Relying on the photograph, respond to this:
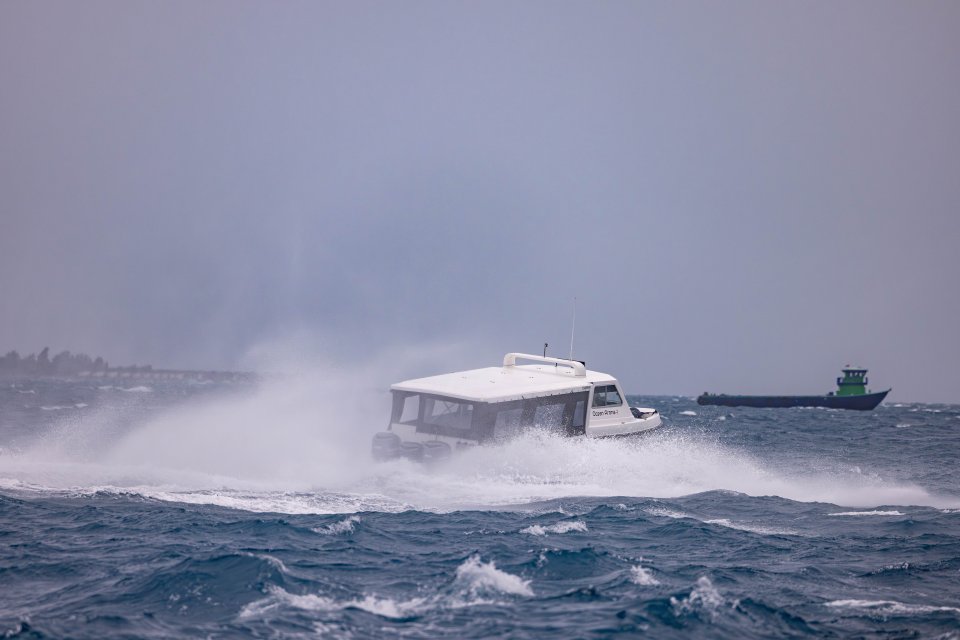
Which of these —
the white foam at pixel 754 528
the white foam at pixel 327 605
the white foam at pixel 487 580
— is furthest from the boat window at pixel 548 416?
the white foam at pixel 327 605

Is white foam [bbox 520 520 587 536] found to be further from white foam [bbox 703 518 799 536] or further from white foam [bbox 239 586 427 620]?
white foam [bbox 239 586 427 620]

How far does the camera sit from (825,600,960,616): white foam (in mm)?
10773

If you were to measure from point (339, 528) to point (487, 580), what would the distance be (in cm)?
397

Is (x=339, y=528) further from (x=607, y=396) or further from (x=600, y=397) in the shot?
(x=607, y=396)

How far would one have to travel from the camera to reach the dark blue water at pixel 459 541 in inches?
396

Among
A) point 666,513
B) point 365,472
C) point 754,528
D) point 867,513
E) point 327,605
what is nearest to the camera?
point 327,605

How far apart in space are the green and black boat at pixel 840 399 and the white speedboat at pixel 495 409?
74477mm

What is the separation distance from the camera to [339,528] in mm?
14633

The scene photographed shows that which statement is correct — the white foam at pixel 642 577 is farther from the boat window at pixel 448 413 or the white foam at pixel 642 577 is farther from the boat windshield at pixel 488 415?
the boat window at pixel 448 413

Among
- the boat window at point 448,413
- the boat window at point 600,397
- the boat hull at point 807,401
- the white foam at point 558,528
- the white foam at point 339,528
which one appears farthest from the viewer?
the boat hull at point 807,401

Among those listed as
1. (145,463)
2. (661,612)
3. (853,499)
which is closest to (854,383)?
(853,499)

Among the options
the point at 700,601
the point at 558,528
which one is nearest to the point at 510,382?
the point at 558,528

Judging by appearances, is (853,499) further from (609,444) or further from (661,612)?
(661,612)

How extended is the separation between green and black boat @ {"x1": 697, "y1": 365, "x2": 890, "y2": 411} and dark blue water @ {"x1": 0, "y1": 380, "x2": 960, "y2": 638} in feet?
232
